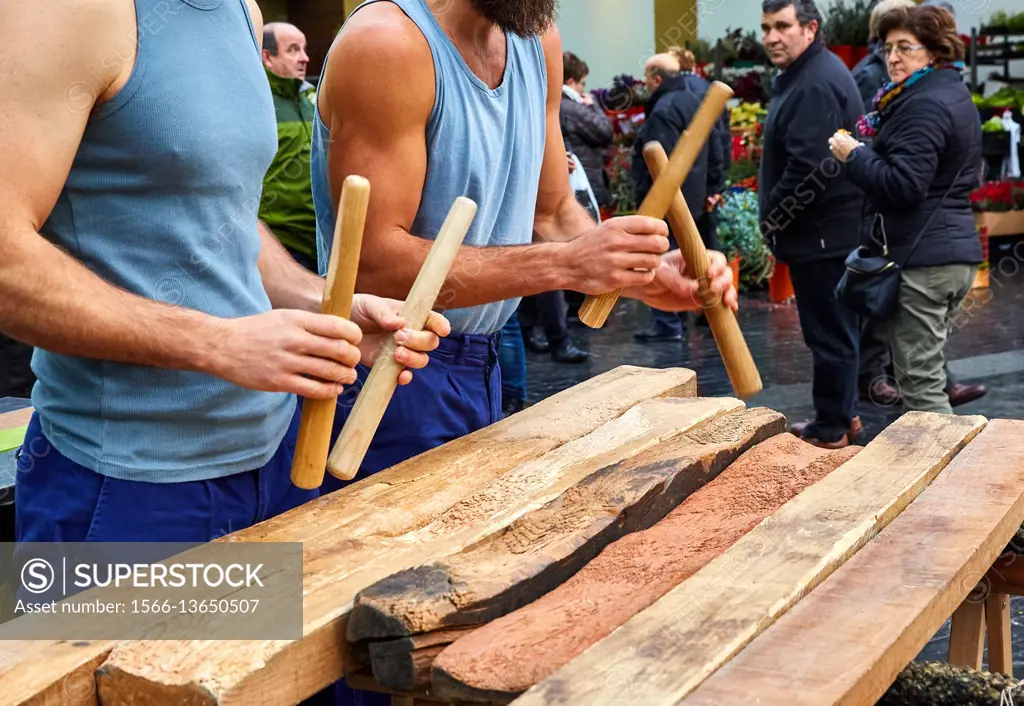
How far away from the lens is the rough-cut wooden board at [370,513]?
1379mm

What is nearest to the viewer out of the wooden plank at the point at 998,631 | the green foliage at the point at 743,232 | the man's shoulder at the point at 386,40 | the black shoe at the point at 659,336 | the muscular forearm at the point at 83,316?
the muscular forearm at the point at 83,316

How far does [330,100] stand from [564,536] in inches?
42.9

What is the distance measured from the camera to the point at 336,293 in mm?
1716

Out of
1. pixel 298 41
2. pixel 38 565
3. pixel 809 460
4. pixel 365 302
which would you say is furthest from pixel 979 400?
pixel 38 565

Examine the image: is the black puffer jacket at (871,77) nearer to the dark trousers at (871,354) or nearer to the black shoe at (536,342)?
the dark trousers at (871,354)

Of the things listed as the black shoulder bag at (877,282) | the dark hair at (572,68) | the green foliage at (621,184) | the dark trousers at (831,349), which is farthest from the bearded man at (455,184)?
the green foliage at (621,184)

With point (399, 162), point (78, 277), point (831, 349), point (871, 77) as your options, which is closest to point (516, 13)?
point (399, 162)

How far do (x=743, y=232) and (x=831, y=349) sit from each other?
4.20 meters

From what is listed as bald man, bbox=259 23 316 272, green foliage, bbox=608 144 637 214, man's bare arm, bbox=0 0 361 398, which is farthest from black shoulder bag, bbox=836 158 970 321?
green foliage, bbox=608 144 637 214

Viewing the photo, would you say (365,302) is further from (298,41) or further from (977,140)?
(298,41)

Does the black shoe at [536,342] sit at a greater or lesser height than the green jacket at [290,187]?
lesser

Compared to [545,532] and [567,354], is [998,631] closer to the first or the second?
[545,532]

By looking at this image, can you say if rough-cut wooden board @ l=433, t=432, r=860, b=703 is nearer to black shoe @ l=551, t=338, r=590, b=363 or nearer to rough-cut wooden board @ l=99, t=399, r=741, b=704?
rough-cut wooden board @ l=99, t=399, r=741, b=704

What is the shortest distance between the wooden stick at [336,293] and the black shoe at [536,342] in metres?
6.12
